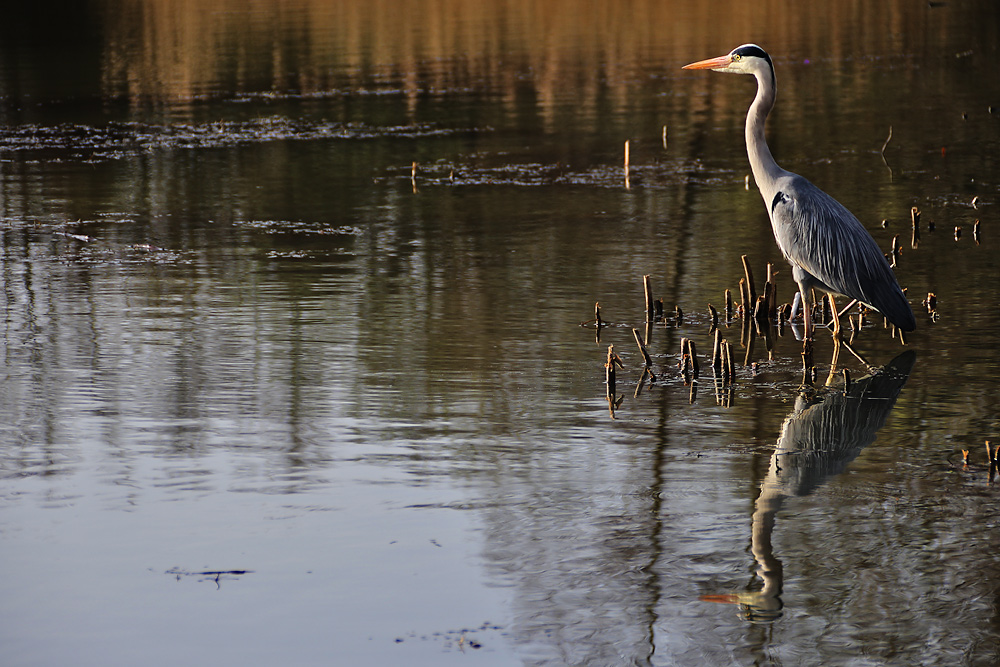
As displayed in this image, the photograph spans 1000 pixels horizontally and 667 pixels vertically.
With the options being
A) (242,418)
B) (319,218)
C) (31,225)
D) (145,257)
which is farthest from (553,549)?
(31,225)

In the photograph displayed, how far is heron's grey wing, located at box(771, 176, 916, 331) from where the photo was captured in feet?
33.5

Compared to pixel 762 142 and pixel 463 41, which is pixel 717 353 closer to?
pixel 762 142

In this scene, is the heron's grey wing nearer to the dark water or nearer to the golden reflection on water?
the dark water

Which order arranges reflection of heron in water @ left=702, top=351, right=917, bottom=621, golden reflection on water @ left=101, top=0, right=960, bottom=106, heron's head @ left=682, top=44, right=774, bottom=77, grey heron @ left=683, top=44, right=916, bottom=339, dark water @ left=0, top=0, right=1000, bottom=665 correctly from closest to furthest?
dark water @ left=0, top=0, right=1000, bottom=665, reflection of heron in water @ left=702, top=351, right=917, bottom=621, grey heron @ left=683, top=44, right=916, bottom=339, heron's head @ left=682, top=44, right=774, bottom=77, golden reflection on water @ left=101, top=0, right=960, bottom=106

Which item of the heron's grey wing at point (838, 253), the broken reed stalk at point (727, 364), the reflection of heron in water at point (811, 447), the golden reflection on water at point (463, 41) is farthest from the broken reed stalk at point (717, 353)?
the golden reflection on water at point (463, 41)

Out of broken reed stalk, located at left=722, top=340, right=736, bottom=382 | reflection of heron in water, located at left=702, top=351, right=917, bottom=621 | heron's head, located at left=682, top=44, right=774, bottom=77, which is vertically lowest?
reflection of heron in water, located at left=702, top=351, right=917, bottom=621

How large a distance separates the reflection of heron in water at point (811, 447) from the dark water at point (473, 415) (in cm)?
2

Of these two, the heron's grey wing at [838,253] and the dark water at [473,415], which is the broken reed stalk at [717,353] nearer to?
the dark water at [473,415]

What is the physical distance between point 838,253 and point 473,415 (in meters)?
3.12

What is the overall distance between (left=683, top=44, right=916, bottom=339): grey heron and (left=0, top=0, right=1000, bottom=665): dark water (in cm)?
41

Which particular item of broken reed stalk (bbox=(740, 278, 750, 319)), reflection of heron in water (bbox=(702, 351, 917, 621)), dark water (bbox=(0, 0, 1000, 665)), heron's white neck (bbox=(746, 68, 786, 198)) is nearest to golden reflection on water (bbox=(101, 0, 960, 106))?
dark water (bbox=(0, 0, 1000, 665))

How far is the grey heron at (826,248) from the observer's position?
1020 centimetres

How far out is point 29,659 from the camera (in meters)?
5.91

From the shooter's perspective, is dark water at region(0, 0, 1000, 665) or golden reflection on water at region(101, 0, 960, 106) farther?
golden reflection on water at region(101, 0, 960, 106)
